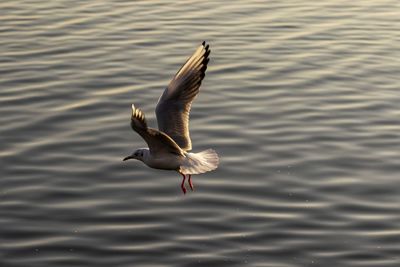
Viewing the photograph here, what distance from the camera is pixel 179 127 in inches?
563

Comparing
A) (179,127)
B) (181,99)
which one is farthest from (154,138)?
(181,99)

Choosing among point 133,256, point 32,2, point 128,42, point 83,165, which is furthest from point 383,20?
point 133,256

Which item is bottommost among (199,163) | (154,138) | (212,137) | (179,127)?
(212,137)

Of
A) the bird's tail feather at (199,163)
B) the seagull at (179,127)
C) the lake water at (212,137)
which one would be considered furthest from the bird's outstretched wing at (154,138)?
the lake water at (212,137)

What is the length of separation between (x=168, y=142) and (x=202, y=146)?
13.5 ft

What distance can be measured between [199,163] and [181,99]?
1395 mm

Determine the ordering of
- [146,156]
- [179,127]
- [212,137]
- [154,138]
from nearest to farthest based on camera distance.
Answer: [154,138] < [146,156] < [179,127] < [212,137]

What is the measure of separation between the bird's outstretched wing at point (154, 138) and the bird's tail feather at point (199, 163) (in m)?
0.17

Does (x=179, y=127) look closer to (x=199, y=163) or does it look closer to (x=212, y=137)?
(x=199, y=163)

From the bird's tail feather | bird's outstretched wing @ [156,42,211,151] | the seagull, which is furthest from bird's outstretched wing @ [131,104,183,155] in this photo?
bird's outstretched wing @ [156,42,211,151]

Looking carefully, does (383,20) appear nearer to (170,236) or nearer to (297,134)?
(297,134)

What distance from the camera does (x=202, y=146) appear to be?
17.1 m

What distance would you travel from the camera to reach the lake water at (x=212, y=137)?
1449cm

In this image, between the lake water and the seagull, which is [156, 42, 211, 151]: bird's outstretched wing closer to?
the seagull
